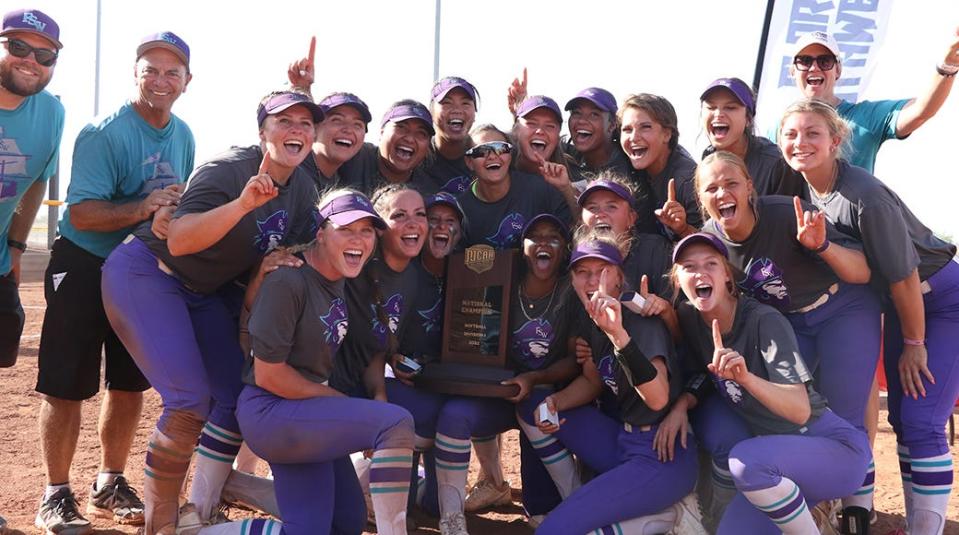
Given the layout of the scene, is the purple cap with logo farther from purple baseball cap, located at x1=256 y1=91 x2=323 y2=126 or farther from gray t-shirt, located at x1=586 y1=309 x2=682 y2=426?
gray t-shirt, located at x1=586 y1=309 x2=682 y2=426

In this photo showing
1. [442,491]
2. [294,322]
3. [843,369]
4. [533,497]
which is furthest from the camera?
[533,497]

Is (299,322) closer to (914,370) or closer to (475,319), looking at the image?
(475,319)

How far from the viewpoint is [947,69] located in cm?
516

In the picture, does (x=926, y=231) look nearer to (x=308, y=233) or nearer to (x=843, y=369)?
(x=843, y=369)

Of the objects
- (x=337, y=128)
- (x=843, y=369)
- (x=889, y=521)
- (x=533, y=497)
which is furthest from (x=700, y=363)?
(x=337, y=128)

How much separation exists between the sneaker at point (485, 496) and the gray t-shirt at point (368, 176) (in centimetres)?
169

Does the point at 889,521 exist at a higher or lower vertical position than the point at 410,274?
lower

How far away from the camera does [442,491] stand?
194 inches

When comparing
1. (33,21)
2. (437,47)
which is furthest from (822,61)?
(437,47)

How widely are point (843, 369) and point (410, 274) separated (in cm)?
213

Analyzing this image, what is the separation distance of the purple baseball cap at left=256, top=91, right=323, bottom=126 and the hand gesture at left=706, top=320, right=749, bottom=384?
81.0 inches

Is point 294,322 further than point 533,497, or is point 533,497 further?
point 533,497

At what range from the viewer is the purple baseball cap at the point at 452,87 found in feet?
18.8

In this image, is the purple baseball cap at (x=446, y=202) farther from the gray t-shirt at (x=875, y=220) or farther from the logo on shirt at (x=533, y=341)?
the gray t-shirt at (x=875, y=220)
